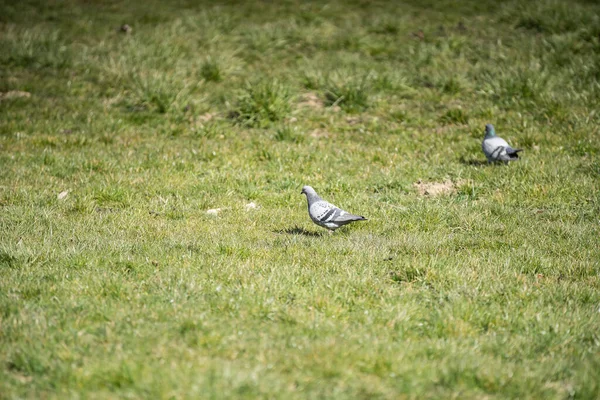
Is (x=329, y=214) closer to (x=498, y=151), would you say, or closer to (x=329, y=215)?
(x=329, y=215)

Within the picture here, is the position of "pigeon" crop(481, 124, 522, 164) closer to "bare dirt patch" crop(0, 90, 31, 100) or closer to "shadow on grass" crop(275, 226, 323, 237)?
"shadow on grass" crop(275, 226, 323, 237)

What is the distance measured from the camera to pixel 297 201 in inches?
377

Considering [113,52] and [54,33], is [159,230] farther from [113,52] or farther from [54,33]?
[54,33]

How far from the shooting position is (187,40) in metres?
17.5

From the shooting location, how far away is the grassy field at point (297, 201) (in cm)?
484

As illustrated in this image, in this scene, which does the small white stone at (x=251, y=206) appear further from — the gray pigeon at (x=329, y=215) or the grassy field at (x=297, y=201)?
the gray pigeon at (x=329, y=215)

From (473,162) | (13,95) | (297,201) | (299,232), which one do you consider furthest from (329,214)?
(13,95)

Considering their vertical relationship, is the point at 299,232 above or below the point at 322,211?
below

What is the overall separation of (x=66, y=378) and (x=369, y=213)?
5.29m

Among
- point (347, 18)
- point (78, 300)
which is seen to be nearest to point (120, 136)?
point (78, 300)

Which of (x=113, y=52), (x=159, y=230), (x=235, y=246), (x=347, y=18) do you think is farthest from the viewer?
(x=347, y=18)

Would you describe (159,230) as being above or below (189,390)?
below

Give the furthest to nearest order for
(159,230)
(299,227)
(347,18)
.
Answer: (347,18), (299,227), (159,230)

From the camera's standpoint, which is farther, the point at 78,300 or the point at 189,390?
the point at 78,300
